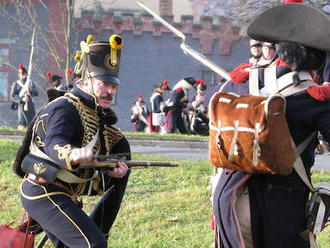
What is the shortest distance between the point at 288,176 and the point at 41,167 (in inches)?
67.2

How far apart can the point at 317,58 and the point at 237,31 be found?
33601 mm

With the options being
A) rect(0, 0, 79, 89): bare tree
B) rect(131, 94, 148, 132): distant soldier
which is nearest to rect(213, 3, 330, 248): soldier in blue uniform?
rect(131, 94, 148, 132): distant soldier

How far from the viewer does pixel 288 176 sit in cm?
480

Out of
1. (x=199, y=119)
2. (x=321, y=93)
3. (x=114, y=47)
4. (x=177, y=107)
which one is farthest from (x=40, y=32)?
(x=321, y=93)

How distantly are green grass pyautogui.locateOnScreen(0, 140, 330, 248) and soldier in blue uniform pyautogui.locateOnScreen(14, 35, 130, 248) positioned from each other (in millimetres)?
2177

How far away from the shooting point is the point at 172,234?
8539 mm

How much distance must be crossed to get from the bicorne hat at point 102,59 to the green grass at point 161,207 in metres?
2.55

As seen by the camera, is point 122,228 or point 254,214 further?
point 122,228

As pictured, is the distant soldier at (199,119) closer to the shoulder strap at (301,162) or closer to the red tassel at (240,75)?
the red tassel at (240,75)

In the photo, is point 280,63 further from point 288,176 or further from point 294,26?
point 288,176

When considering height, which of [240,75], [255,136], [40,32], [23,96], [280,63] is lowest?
[40,32]

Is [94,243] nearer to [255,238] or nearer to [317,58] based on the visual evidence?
[255,238]

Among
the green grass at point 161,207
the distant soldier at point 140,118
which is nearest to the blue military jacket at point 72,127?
the green grass at point 161,207

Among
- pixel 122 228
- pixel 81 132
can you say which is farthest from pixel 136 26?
pixel 81 132
